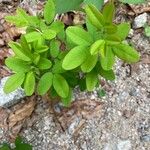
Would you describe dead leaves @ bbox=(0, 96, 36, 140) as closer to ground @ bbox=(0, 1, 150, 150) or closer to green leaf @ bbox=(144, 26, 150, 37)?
ground @ bbox=(0, 1, 150, 150)

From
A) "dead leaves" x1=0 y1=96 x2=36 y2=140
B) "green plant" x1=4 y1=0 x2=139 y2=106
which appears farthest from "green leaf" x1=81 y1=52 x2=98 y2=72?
"dead leaves" x1=0 y1=96 x2=36 y2=140

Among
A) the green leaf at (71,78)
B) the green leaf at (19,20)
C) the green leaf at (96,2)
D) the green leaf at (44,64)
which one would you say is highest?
the green leaf at (96,2)

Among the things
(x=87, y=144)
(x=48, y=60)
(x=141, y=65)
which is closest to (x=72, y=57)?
(x=48, y=60)

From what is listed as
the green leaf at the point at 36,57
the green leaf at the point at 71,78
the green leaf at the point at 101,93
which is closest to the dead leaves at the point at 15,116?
the green leaf at the point at 101,93

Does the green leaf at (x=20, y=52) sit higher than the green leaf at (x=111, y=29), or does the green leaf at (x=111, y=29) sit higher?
the green leaf at (x=111, y=29)

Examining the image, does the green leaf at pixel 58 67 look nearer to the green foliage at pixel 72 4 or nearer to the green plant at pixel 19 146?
the green foliage at pixel 72 4

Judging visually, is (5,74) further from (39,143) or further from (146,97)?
(146,97)
